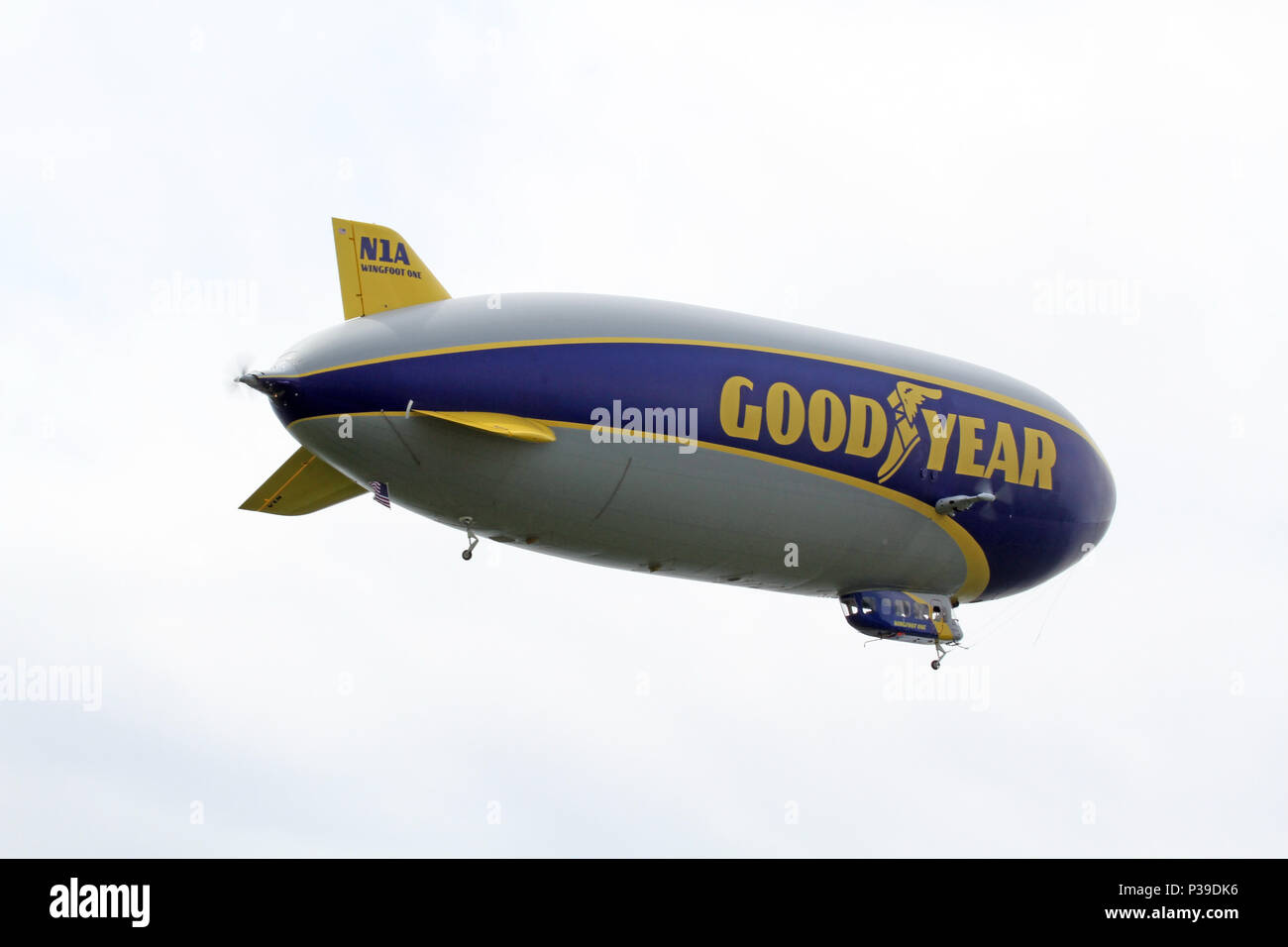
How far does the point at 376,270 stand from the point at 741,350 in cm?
603

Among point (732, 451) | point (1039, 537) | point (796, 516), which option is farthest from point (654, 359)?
point (1039, 537)

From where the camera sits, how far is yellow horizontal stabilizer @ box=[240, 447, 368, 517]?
24078 millimetres

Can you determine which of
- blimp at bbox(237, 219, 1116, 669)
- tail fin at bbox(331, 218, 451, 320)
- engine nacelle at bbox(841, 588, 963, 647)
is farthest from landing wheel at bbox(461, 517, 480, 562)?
engine nacelle at bbox(841, 588, 963, 647)

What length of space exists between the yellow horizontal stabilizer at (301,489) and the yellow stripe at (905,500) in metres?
2.59

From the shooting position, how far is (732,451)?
23453mm

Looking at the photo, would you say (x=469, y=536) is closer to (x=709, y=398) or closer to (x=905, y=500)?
(x=709, y=398)

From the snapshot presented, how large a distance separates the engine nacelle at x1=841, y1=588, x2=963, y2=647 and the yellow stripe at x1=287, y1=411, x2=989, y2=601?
33.5 inches

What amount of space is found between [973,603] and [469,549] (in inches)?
508

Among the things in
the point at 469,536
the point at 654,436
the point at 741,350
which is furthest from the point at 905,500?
the point at 469,536

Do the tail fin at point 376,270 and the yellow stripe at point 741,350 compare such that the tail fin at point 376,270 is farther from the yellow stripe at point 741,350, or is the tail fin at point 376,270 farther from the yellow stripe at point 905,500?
the yellow stripe at point 905,500

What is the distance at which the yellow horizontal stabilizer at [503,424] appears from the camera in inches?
837

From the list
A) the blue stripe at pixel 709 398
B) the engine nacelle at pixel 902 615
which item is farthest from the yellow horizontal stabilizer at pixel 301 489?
the engine nacelle at pixel 902 615

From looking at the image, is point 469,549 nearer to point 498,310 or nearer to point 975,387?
point 498,310

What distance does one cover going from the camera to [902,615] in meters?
28.5
